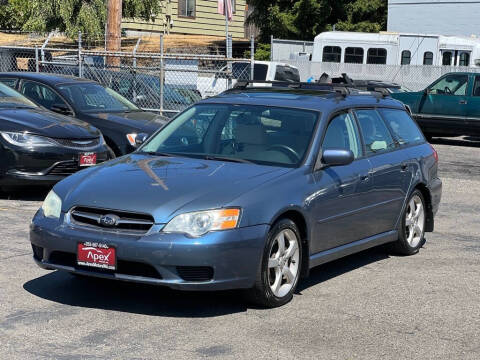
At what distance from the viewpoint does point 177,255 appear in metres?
5.65

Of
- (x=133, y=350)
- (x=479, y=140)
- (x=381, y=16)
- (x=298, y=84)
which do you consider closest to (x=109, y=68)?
(x=479, y=140)

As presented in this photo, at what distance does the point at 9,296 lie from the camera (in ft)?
20.5

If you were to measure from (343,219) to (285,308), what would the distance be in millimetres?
1075

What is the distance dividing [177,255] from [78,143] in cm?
554

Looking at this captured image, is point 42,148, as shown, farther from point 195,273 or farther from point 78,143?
point 195,273

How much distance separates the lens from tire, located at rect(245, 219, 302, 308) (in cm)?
602

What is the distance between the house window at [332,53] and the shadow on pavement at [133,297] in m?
22.2

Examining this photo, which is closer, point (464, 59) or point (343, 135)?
point (343, 135)

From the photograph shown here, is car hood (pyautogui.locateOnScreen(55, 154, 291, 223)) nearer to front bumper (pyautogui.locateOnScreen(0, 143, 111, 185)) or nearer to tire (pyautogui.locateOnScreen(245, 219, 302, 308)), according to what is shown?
tire (pyautogui.locateOnScreen(245, 219, 302, 308))

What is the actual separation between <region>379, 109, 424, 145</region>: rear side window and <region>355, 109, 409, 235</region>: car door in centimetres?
15

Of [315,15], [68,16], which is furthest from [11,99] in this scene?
[315,15]

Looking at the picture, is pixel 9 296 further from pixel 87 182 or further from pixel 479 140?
pixel 479 140

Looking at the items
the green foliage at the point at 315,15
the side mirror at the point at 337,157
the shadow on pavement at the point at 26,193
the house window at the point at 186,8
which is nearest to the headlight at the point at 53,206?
the side mirror at the point at 337,157

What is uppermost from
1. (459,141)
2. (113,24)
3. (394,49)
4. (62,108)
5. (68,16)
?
(68,16)
